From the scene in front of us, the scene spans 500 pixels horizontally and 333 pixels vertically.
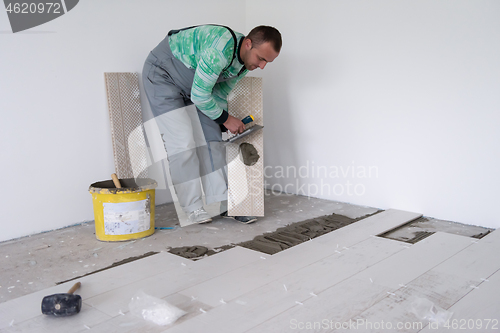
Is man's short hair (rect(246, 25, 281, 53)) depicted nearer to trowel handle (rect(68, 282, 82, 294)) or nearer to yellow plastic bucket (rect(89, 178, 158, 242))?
yellow plastic bucket (rect(89, 178, 158, 242))

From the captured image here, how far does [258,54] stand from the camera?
2.29 m

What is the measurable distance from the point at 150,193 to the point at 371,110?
1704 mm

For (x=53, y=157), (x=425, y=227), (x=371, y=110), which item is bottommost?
(x=425, y=227)

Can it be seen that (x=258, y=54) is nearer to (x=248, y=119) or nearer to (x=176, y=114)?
(x=248, y=119)

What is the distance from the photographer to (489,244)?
2.11 m

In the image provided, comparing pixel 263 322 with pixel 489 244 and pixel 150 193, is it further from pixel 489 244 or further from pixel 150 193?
pixel 489 244

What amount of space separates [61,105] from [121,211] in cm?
83

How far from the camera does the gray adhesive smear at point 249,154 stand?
2732 millimetres

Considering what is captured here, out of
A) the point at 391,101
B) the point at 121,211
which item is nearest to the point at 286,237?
the point at 121,211

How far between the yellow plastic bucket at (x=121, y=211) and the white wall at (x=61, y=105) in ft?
1.26

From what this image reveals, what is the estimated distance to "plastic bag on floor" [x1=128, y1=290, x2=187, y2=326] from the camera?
136 cm

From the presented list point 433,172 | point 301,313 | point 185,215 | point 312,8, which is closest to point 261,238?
point 185,215

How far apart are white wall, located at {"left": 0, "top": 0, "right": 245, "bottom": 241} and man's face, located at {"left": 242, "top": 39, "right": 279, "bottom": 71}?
3.21 feet

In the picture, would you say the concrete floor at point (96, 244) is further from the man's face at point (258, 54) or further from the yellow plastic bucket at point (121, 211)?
the man's face at point (258, 54)
